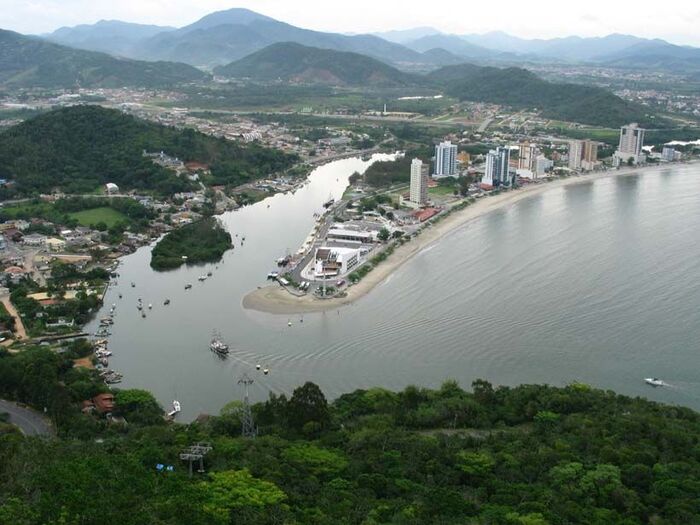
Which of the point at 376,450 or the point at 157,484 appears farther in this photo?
the point at 376,450

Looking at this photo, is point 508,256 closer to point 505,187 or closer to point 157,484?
point 505,187

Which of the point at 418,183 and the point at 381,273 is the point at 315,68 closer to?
the point at 418,183

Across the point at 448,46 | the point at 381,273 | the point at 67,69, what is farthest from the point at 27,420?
the point at 448,46

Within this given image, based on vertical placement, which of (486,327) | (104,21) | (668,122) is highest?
(104,21)

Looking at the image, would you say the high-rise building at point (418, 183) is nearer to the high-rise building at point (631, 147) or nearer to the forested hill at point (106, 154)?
the forested hill at point (106, 154)

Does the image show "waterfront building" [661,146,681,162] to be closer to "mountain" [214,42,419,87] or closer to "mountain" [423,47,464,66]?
"mountain" [214,42,419,87]

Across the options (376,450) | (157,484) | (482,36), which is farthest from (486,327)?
(482,36)

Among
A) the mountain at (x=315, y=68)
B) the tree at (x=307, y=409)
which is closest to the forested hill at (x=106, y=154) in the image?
the tree at (x=307, y=409)

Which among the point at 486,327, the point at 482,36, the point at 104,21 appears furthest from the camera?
the point at 482,36
